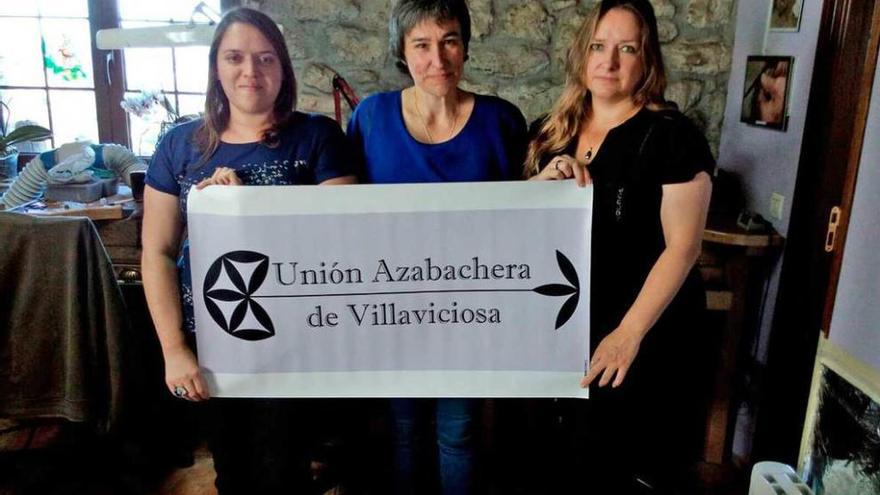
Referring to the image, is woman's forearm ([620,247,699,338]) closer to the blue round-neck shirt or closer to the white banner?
the white banner

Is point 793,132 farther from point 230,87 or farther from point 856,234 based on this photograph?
point 230,87

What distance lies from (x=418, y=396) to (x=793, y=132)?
52.4 inches

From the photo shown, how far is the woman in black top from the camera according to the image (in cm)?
121

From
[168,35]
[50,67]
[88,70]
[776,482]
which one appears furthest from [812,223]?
[50,67]

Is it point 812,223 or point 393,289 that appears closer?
point 393,289

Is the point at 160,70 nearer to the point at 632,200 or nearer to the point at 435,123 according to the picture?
the point at 435,123

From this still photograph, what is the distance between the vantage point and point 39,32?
2.60 meters

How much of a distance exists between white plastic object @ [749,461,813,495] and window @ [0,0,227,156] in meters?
2.25

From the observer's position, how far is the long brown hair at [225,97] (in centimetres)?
124

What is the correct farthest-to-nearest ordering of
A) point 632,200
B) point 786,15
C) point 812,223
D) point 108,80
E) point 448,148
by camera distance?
point 108,80, point 786,15, point 812,223, point 448,148, point 632,200

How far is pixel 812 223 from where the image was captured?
6.07ft

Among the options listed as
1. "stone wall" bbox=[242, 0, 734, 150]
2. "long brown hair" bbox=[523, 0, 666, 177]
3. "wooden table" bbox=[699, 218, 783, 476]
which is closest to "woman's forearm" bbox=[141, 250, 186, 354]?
"long brown hair" bbox=[523, 0, 666, 177]

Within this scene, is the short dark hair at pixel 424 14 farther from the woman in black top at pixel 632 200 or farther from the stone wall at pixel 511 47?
the stone wall at pixel 511 47

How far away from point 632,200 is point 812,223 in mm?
909
